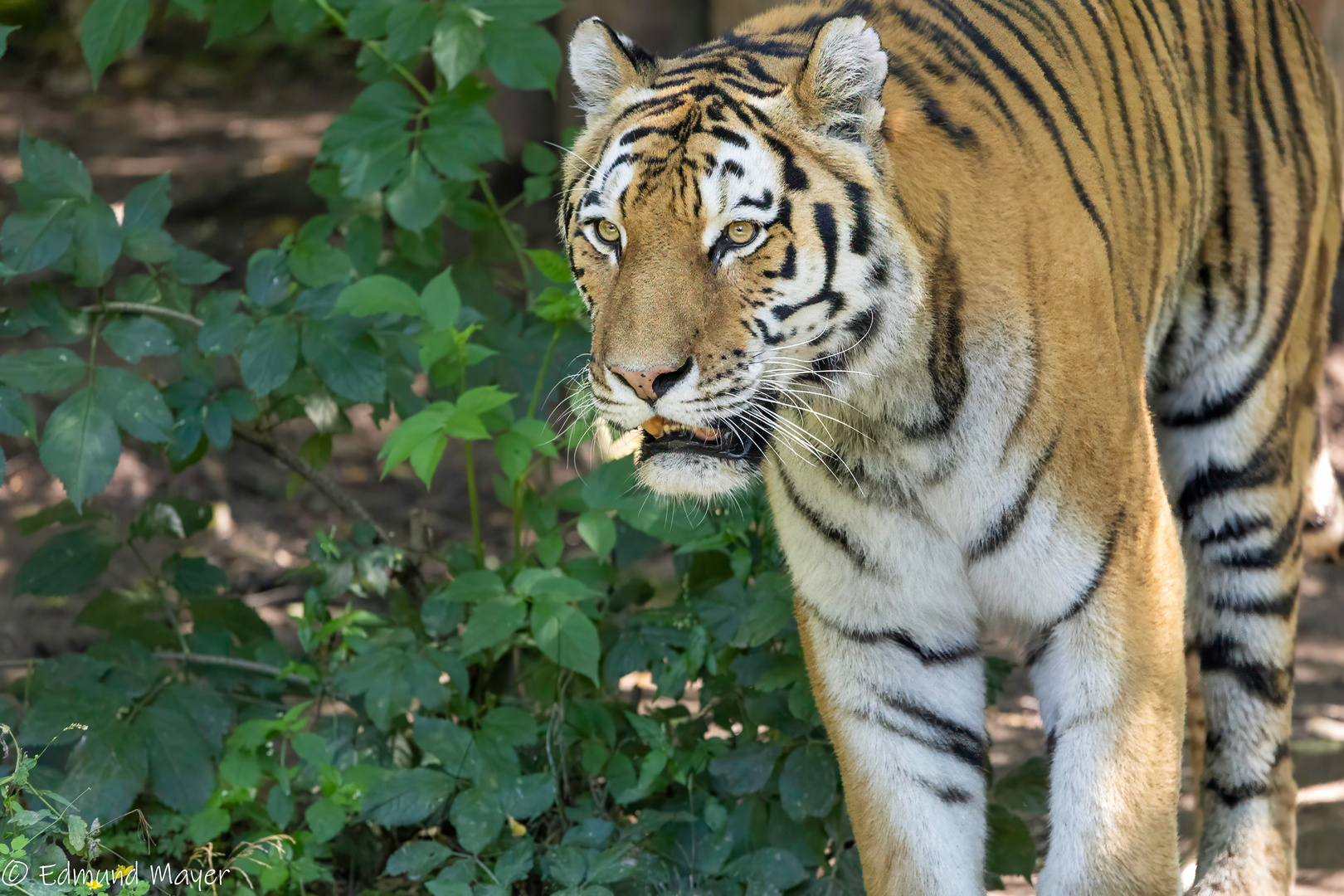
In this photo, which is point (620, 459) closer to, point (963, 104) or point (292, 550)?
point (963, 104)

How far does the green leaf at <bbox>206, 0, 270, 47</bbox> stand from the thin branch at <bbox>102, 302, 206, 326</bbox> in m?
0.56

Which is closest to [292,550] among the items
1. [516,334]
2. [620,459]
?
[516,334]

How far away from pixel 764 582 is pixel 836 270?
882mm

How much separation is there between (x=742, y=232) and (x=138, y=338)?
51.6 inches

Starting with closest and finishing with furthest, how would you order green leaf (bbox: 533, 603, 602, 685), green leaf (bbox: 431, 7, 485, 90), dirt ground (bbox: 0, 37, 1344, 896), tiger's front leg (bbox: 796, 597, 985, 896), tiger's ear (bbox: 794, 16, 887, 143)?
tiger's ear (bbox: 794, 16, 887, 143), tiger's front leg (bbox: 796, 597, 985, 896), green leaf (bbox: 533, 603, 602, 685), green leaf (bbox: 431, 7, 485, 90), dirt ground (bbox: 0, 37, 1344, 896)

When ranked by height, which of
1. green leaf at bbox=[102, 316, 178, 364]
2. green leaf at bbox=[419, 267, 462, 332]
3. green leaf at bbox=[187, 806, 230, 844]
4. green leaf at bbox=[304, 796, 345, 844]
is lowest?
green leaf at bbox=[187, 806, 230, 844]

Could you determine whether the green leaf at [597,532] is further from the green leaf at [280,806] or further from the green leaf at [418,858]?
the green leaf at [280,806]

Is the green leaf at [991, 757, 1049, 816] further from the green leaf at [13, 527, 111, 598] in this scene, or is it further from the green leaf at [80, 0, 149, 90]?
the green leaf at [80, 0, 149, 90]

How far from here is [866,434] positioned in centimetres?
208

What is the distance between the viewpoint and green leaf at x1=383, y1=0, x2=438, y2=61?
2584 millimetres

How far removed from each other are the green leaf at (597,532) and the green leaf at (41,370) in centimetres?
96

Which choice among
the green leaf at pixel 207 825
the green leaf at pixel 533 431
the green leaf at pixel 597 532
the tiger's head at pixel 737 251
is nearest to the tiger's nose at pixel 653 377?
the tiger's head at pixel 737 251

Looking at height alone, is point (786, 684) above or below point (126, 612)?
above

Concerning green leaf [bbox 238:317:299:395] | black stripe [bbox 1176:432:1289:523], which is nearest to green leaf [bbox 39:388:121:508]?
green leaf [bbox 238:317:299:395]
